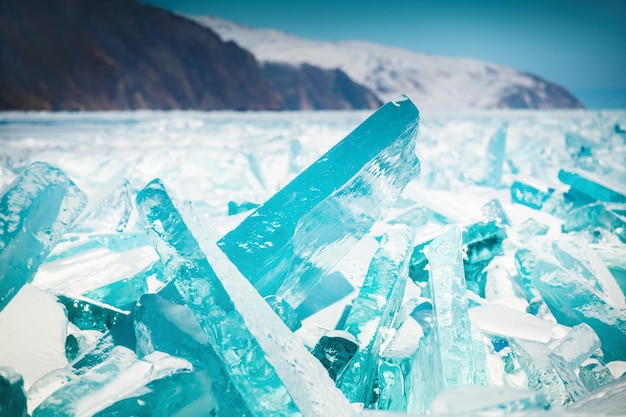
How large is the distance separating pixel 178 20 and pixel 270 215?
41.3 metres

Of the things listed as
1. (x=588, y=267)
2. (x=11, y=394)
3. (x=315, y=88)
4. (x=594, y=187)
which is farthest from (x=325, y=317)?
(x=315, y=88)

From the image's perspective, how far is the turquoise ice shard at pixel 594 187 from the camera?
2.01 meters

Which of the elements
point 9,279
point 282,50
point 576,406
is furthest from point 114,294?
A: point 282,50

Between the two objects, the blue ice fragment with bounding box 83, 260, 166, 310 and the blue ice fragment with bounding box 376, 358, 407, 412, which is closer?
the blue ice fragment with bounding box 376, 358, 407, 412

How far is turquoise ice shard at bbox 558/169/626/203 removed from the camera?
6.58 feet

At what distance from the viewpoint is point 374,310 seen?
968 millimetres

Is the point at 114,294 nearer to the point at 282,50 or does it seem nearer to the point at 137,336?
the point at 137,336

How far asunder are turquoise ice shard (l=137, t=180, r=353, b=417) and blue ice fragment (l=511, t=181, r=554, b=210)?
2.25 m

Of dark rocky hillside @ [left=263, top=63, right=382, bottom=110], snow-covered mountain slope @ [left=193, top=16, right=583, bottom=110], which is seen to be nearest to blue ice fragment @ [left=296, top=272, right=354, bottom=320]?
dark rocky hillside @ [left=263, top=63, right=382, bottom=110]

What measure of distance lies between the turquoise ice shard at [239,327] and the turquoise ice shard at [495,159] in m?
3.04

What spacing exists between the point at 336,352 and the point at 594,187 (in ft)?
6.65

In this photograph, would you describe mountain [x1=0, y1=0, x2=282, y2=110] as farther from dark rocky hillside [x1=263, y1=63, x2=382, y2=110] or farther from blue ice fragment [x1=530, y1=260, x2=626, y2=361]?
blue ice fragment [x1=530, y1=260, x2=626, y2=361]

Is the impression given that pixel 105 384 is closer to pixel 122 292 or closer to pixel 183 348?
pixel 183 348

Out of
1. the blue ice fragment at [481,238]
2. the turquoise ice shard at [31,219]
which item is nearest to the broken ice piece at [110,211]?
the turquoise ice shard at [31,219]
